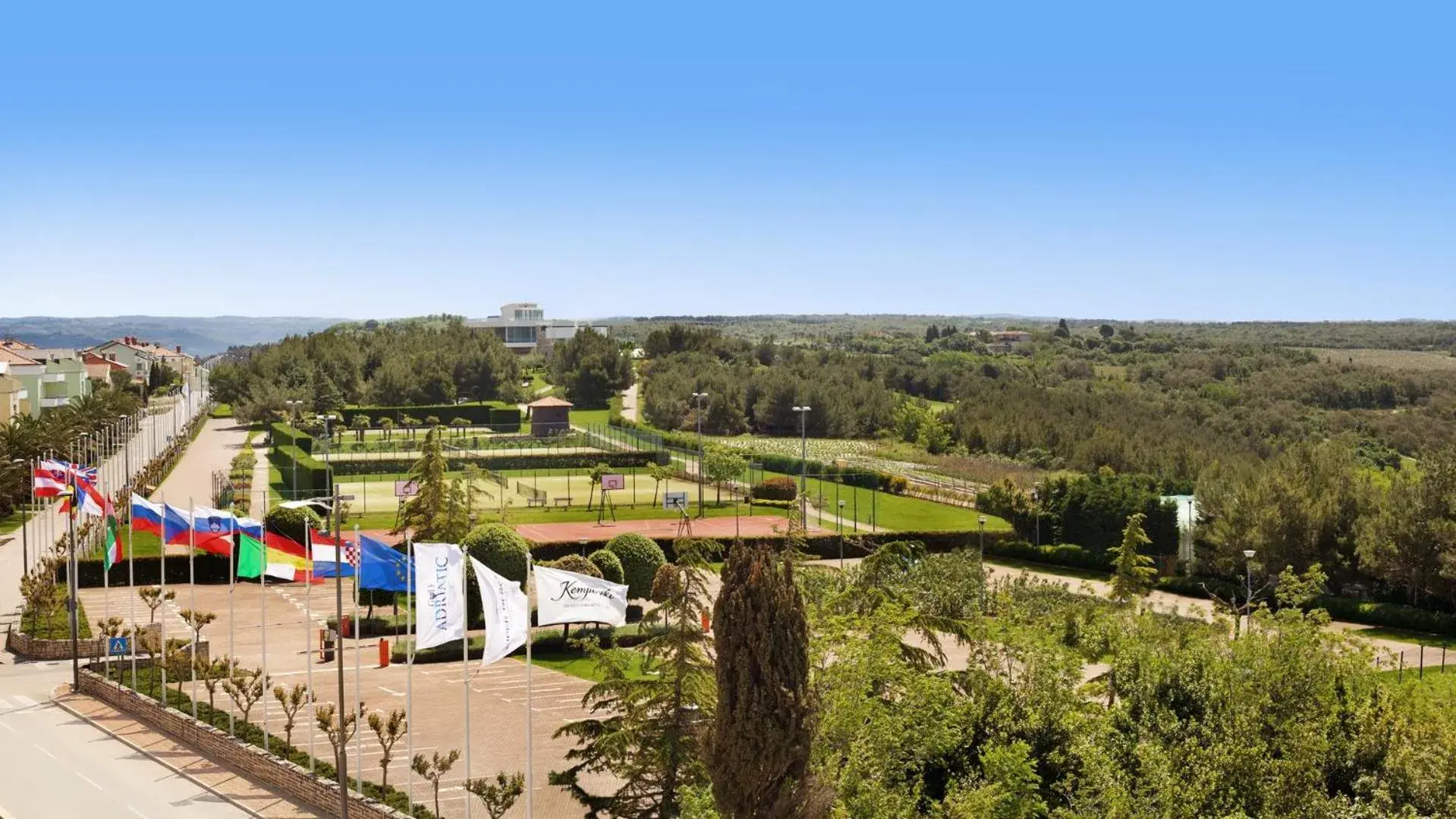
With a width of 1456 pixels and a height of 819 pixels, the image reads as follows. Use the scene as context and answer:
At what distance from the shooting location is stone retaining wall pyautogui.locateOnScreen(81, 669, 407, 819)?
981 inches

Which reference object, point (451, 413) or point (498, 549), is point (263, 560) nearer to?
point (498, 549)

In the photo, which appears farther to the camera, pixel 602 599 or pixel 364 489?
A: pixel 364 489

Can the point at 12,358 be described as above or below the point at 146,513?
above

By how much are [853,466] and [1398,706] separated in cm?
5382

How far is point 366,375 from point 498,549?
7987 centimetres

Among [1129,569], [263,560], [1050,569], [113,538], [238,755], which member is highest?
[263,560]

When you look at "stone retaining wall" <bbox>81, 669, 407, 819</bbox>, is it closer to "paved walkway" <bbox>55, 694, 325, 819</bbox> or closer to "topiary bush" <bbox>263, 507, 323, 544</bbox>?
"paved walkway" <bbox>55, 694, 325, 819</bbox>

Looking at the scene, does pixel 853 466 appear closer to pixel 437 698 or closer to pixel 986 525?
pixel 986 525

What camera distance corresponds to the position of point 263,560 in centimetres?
2817

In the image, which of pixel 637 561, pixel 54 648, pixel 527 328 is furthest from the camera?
pixel 527 328

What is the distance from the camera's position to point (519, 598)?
Answer: 70.6 feet

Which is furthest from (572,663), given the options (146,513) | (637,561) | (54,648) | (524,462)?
(524,462)

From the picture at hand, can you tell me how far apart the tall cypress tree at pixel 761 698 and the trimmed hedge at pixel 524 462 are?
5463 cm

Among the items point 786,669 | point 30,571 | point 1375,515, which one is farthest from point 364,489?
point 786,669
